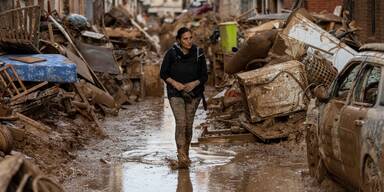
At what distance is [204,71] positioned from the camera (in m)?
11.4

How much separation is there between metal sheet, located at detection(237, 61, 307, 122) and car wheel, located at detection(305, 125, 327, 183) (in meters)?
3.51

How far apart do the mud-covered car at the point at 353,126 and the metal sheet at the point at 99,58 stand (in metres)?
10.4

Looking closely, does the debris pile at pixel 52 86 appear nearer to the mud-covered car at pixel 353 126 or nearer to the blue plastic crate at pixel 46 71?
the blue plastic crate at pixel 46 71

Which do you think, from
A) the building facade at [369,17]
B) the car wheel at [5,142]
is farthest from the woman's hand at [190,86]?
the building facade at [369,17]

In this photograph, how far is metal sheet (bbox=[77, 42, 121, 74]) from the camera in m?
19.5

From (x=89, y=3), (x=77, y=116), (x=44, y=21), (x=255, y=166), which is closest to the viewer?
(x=255, y=166)

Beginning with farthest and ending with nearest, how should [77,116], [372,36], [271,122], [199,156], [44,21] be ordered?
[372,36] → [44,21] → [77,116] → [271,122] → [199,156]

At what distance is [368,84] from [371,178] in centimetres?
113

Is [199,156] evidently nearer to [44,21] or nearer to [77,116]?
[77,116]

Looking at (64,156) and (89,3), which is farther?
(89,3)

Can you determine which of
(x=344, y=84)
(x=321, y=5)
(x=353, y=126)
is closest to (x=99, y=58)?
(x=321, y=5)

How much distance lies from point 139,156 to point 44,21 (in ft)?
23.8

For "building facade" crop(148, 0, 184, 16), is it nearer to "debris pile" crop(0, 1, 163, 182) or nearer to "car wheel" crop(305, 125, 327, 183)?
"debris pile" crop(0, 1, 163, 182)

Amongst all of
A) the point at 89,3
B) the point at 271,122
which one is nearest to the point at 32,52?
the point at 271,122
